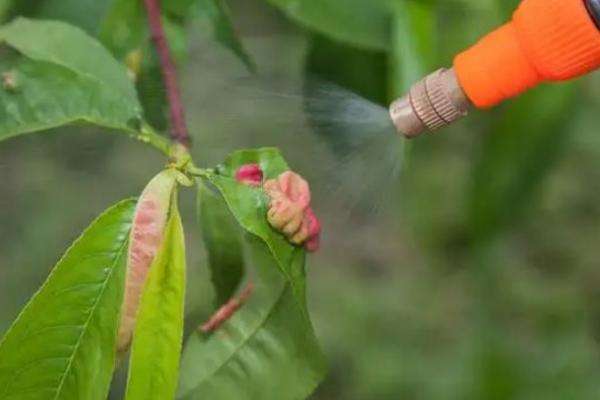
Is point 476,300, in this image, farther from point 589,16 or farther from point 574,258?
point 589,16

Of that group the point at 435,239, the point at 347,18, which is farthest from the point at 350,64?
the point at 435,239

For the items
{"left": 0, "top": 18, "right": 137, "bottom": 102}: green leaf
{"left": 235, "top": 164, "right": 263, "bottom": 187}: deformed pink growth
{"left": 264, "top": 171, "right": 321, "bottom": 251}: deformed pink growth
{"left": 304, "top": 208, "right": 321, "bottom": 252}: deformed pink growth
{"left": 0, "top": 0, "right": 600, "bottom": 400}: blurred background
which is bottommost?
{"left": 0, "top": 0, "right": 600, "bottom": 400}: blurred background

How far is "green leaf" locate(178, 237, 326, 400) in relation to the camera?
0.73m

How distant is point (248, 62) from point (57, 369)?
0.38m

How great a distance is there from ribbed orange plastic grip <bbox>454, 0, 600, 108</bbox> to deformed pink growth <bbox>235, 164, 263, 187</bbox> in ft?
0.46

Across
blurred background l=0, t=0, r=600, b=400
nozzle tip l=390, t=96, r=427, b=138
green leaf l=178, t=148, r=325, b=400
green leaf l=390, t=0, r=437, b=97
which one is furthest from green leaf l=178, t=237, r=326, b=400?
blurred background l=0, t=0, r=600, b=400

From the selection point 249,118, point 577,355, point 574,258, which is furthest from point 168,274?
point 574,258

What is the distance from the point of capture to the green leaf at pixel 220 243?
2.47 ft

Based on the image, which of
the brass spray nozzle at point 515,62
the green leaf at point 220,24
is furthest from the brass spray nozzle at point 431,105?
the green leaf at point 220,24

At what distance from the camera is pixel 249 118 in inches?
38.5

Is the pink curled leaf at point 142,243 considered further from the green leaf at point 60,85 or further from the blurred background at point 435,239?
the blurred background at point 435,239

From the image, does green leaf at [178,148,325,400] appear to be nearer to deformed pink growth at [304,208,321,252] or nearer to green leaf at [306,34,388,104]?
deformed pink growth at [304,208,321,252]

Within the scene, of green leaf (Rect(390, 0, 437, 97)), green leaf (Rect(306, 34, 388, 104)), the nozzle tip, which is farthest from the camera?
green leaf (Rect(306, 34, 388, 104))

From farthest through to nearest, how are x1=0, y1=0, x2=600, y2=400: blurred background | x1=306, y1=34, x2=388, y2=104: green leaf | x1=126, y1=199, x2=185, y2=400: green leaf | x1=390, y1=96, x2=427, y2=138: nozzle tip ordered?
x1=0, y1=0, x2=600, y2=400: blurred background, x1=306, y1=34, x2=388, y2=104: green leaf, x1=390, y1=96, x2=427, y2=138: nozzle tip, x1=126, y1=199, x2=185, y2=400: green leaf
